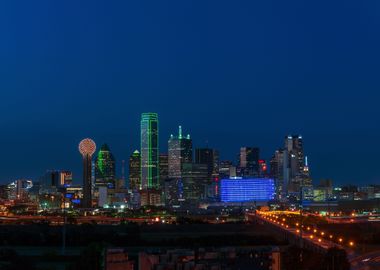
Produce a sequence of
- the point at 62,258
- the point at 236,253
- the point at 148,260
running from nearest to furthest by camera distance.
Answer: the point at 148,260
the point at 236,253
the point at 62,258

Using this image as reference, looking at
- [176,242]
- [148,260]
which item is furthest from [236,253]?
[176,242]

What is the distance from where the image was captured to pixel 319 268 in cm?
5359

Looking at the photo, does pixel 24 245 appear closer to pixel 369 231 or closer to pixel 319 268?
pixel 319 268

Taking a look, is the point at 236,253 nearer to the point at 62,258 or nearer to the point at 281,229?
the point at 62,258

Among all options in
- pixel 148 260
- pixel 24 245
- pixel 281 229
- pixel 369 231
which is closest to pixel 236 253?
pixel 148 260

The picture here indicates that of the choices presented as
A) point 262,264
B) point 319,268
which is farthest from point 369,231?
point 262,264

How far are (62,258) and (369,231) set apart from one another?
5995cm

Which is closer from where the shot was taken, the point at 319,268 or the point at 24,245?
the point at 319,268

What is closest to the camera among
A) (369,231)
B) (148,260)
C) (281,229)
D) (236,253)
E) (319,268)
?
(148,260)

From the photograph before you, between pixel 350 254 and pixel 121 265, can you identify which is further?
pixel 350 254

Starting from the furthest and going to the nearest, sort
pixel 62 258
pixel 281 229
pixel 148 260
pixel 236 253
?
pixel 281 229, pixel 62 258, pixel 236 253, pixel 148 260

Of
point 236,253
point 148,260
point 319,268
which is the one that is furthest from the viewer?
point 319,268

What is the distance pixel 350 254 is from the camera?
71125 mm

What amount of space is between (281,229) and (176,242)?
21.2 m
